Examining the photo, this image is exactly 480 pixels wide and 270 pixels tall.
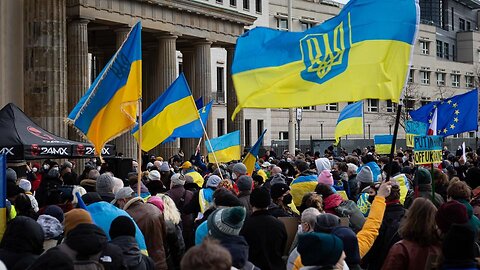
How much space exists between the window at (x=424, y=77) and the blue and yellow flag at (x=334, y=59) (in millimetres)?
74349

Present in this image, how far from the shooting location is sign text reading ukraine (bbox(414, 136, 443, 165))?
10.6 meters

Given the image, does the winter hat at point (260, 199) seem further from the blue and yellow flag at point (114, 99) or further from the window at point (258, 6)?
the window at point (258, 6)

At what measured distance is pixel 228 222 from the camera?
7.03 m

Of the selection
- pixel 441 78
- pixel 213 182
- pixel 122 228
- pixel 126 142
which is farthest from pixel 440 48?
pixel 122 228

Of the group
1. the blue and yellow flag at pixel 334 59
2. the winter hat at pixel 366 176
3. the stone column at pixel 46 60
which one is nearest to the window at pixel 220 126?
the stone column at pixel 46 60

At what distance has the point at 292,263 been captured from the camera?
746 cm

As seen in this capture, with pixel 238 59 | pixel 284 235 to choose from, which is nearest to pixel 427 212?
pixel 284 235

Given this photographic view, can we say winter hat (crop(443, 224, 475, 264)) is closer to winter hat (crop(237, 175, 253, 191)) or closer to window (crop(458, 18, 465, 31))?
winter hat (crop(237, 175, 253, 191))

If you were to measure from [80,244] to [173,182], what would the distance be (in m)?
6.62

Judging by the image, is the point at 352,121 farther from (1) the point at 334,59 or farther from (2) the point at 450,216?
(2) the point at 450,216

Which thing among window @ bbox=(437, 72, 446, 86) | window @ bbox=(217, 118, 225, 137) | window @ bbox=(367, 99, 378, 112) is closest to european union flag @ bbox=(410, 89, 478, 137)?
window @ bbox=(217, 118, 225, 137)

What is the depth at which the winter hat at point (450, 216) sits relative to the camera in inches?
264

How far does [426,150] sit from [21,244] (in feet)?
19.2

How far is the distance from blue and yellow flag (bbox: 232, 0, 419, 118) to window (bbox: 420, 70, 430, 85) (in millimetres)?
74349
